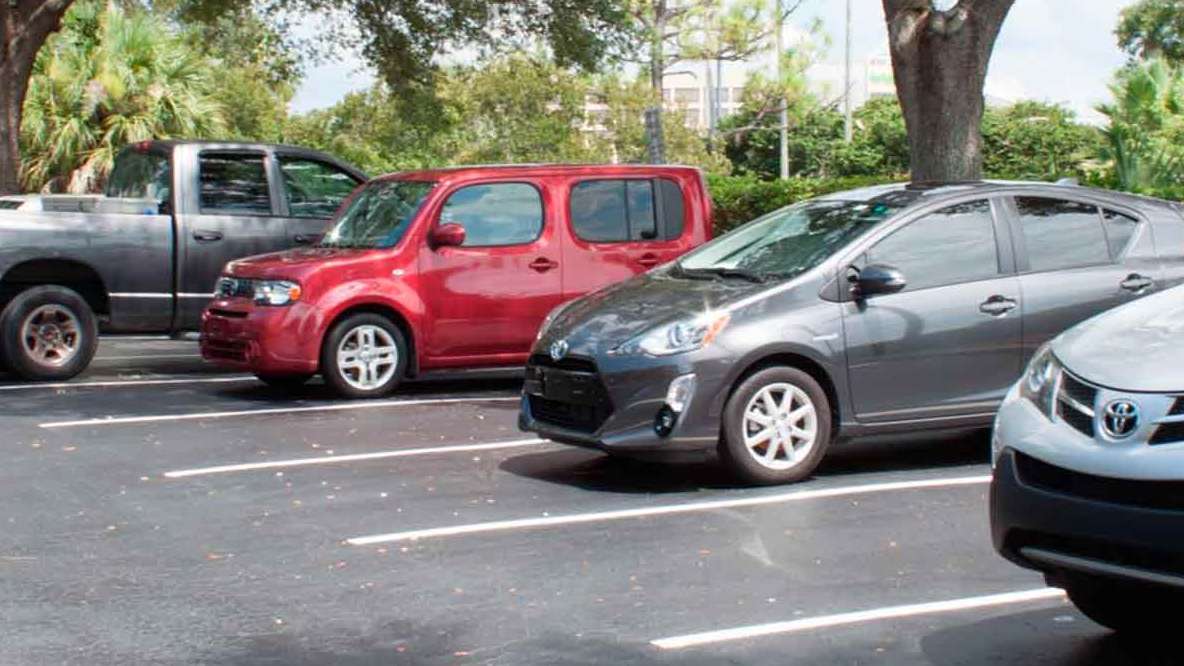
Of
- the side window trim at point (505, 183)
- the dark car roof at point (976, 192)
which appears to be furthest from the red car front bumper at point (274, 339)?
the dark car roof at point (976, 192)

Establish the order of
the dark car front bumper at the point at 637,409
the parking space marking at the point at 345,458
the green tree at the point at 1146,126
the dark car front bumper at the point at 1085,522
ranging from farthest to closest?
the green tree at the point at 1146,126
the parking space marking at the point at 345,458
the dark car front bumper at the point at 637,409
the dark car front bumper at the point at 1085,522

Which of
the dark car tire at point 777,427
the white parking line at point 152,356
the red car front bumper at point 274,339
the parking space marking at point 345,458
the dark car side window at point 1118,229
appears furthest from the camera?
the white parking line at point 152,356

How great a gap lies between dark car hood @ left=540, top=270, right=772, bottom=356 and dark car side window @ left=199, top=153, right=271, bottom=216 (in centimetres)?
588

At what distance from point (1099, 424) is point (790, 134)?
5644cm

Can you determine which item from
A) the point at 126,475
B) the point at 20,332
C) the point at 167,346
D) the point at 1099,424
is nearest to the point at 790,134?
the point at 167,346

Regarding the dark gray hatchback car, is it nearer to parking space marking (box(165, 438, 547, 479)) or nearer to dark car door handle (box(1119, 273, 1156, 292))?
dark car door handle (box(1119, 273, 1156, 292))

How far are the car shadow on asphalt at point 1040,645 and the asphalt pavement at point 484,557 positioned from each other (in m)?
0.01

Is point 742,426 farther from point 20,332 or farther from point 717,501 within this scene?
point 20,332

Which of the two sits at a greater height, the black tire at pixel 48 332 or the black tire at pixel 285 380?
the black tire at pixel 48 332

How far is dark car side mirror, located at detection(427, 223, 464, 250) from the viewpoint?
42.1ft

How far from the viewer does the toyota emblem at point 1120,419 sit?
5.11 metres

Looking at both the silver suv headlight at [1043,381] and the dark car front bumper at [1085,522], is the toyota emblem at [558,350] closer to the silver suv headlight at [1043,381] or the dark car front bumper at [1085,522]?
the silver suv headlight at [1043,381]

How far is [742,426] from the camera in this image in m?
8.88

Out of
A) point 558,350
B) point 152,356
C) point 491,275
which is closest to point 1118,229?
point 558,350
